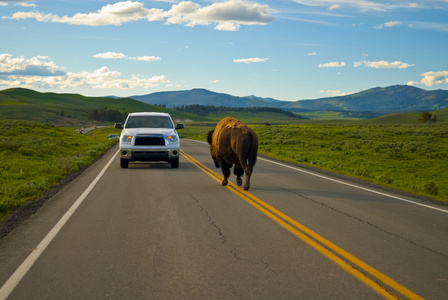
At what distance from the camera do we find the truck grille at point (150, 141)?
17.2m

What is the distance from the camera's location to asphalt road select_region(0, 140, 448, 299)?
484 cm

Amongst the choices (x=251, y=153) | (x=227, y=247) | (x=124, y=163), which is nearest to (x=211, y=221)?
(x=227, y=247)

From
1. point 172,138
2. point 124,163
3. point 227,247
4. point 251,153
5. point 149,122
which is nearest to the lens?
point 227,247

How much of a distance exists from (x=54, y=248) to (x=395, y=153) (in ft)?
93.7

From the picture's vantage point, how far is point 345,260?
5848 mm

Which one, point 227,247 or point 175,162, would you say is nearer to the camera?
point 227,247

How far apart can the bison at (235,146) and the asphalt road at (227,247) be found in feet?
2.75

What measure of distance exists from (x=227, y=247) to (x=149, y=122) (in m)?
13.1

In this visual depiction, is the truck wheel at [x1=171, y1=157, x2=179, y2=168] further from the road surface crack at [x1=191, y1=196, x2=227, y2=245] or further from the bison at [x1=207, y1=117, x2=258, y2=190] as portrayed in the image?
the road surface crack at [x1=191, y1=196, x2=227, y2=245]

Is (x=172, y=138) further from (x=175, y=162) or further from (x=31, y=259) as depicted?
(x=31, y=259)

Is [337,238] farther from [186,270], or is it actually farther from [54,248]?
[54,248]

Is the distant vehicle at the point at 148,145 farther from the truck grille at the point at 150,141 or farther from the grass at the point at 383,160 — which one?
the grass at the point at 383,160

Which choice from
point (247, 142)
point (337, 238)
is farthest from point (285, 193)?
point (337, 238)

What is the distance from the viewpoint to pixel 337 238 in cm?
700
